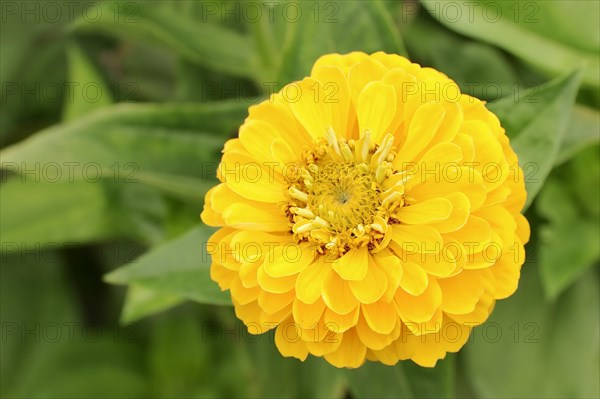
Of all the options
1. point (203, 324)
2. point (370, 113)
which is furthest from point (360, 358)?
point (203, 324)

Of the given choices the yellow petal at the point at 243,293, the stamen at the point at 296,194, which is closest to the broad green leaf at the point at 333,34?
the stamen at the point at 296,194

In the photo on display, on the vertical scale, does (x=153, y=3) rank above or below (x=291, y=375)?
above

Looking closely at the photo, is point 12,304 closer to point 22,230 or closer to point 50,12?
point 22,230

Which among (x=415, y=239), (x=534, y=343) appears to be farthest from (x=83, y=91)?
(x=534, y=343)

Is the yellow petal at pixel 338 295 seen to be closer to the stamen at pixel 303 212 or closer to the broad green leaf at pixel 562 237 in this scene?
the stamen at pixel 303 212

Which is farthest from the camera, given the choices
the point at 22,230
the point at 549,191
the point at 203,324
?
the point at 203,324

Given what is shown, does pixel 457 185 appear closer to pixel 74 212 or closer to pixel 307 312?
pixel 307 312
